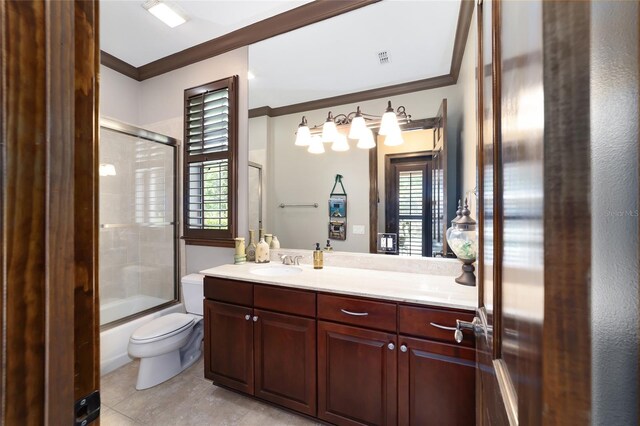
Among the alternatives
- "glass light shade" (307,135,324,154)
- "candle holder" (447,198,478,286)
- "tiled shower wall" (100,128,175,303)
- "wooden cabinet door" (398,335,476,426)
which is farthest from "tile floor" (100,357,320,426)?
"glass light shade" (307,135,324,154)

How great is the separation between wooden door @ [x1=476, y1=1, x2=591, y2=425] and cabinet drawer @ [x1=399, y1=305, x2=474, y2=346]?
2.46ft

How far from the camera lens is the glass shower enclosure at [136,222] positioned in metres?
2.38

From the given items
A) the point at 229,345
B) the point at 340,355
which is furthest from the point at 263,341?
the point at 340,355

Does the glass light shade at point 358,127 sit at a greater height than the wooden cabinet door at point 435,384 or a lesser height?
greater

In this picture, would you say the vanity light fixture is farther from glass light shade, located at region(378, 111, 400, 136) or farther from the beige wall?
the beige wall

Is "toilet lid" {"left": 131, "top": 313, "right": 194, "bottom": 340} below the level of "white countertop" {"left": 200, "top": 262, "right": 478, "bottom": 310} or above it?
below

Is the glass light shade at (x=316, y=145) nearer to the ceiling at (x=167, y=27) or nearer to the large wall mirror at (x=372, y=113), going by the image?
the large wall mirror at (x=372, y=113)

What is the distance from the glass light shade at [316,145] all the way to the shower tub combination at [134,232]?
144 cm

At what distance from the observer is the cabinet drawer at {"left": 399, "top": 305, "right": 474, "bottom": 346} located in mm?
1246

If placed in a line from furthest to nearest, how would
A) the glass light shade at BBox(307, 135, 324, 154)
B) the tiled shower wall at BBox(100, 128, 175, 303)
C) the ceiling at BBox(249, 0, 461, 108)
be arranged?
the tiled shower wall at BBox(100, 128, 175, 303)
the glass light shade at BBox(307, 135, 324, 154)
the ceiling at BBox(249, 0, 461, 108)

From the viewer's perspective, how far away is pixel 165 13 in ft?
6.79

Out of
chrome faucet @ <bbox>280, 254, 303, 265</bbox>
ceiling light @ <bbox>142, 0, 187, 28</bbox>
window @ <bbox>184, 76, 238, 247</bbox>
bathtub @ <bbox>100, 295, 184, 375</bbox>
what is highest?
ceiling light @ <bbox>142, 0, 187, 28</bbox>

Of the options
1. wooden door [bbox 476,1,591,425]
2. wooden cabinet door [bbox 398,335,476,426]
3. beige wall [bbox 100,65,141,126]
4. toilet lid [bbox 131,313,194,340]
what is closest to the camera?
wooden door [bbox 476,1,591,425]

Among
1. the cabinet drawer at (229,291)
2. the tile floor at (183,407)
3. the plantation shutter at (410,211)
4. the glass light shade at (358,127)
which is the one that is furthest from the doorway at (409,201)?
the tile floor at (183,407)
